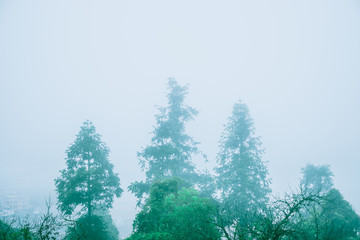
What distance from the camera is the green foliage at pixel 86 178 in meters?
14.3

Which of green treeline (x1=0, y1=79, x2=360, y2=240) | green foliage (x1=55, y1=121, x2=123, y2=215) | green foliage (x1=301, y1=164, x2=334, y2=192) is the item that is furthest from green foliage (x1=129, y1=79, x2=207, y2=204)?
green foliage (x1=301, y1=164, x2=334, y2=192)

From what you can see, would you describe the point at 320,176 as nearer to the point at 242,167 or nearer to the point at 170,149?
the point at 242,167

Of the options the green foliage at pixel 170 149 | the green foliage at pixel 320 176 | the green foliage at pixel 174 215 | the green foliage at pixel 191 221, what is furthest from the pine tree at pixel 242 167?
the green foliage at pixel 320 176

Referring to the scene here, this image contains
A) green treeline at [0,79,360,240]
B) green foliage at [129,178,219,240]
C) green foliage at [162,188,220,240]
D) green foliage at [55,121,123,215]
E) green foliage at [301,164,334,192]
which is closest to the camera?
green foliage at [162,188,220,240]

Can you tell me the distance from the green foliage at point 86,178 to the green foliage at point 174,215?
512 cm

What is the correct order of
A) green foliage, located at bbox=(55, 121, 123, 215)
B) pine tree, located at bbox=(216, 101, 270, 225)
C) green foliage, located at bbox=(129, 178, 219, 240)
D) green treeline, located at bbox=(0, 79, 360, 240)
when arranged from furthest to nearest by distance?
pine tree, located at bbox=(216, 101, 270, 225) → green foliage, located at bbox=(55, 121, 123, 215) → green treeline, located at bbox=(0, 79, 360, 240) → green foliage, located at bbox=(129, 178, 219, 240)

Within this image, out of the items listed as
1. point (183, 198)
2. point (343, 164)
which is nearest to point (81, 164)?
point (183, 198)

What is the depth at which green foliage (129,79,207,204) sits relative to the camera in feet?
55.4

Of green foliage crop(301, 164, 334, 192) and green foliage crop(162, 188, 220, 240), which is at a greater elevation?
green foliage crop(301, 164, 334, 192)

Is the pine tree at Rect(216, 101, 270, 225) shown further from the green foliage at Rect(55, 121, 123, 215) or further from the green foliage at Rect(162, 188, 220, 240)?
the green foliage at Rect(55, 121, 123, 215)

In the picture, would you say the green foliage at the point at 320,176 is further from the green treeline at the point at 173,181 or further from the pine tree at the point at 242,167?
the pine tree at the point at 242,167

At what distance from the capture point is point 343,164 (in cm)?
12988

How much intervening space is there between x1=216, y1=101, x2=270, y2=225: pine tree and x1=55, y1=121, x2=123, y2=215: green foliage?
984 cm

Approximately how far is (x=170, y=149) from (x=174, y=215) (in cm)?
770
